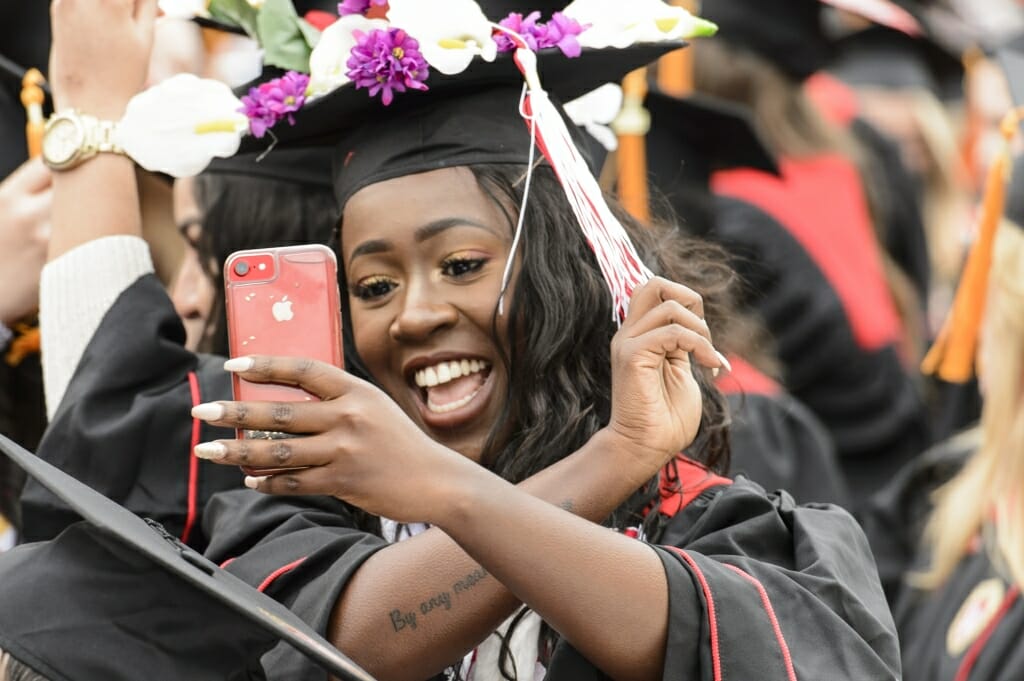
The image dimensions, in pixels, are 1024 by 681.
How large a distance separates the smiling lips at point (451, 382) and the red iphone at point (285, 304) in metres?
0.50

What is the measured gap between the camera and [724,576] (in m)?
2.50

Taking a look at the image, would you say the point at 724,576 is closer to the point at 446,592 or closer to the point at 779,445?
the point at 446,592

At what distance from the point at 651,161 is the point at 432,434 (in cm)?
220

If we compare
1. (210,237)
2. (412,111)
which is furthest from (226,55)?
(412,111)

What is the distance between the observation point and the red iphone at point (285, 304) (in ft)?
7.87

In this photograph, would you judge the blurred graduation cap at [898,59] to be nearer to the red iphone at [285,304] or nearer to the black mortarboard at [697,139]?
the black mortarboard at [697,139]

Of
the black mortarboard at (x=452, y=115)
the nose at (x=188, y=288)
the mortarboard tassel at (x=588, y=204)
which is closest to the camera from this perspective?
the mortarboard tassel at (x=588, y=204)

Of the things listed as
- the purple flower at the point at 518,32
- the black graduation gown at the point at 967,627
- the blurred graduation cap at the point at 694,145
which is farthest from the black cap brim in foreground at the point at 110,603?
the blurred graduation cap at the point at 694,145

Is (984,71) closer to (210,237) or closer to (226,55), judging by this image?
(226,55)

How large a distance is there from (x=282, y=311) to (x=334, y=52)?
0.72 metres

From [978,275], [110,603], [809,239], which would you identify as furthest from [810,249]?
[110,603]

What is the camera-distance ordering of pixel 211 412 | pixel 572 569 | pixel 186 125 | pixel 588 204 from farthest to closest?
pixel 186 125 → pixel 588 204 → pixel 572 569 → pixel 211 412

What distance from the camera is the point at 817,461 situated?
16.7 feet

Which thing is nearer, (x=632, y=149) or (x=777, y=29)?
(x=632, y=149)
